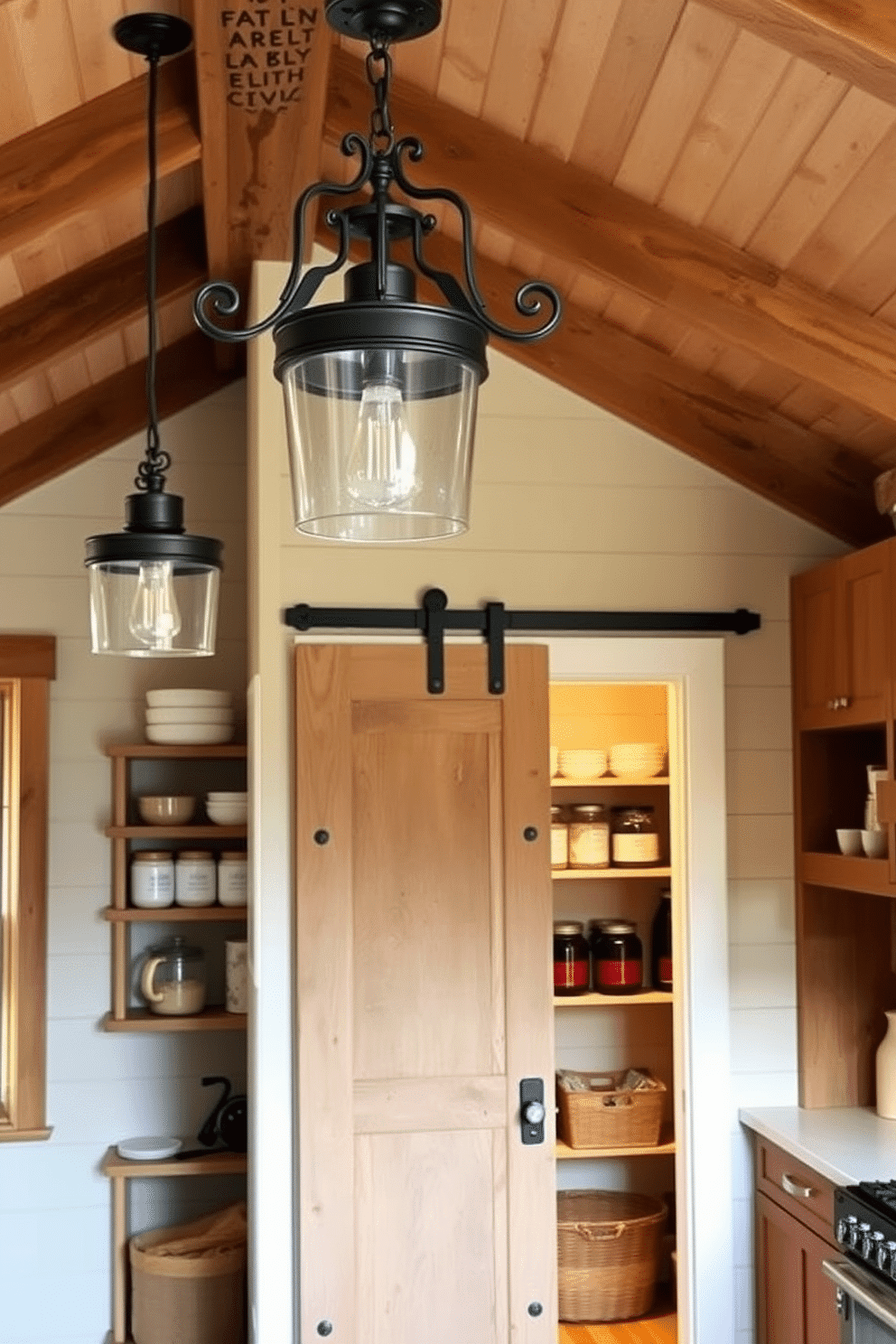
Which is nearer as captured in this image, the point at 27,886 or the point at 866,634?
the point at 866,634

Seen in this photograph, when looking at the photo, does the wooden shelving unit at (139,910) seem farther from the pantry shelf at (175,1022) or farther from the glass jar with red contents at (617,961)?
the glass jar with red contents at (617,961)

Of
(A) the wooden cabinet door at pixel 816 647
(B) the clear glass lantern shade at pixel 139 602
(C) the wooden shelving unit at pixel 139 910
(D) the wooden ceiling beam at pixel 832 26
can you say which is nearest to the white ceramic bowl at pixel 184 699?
(C) the wooden shelving unit at pixel 139 910

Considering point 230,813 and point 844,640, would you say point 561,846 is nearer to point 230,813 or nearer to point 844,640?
point 230,813

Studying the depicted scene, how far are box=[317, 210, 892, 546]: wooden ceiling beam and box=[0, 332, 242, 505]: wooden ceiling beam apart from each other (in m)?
0.73

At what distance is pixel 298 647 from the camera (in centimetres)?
389

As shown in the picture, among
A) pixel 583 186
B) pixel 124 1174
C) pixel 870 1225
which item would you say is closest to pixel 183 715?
pixel 124 1174

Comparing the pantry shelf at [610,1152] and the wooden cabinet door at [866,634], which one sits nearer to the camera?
the wooden cabinet door at [866,634]

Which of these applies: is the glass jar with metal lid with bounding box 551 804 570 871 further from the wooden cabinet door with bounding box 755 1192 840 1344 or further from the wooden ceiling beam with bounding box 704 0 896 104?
the wooden ceiling beam with bounding box 704 0 896 104

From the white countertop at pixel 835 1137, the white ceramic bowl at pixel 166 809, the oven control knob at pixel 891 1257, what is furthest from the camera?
the white ceramic bowl at pixel 166 809

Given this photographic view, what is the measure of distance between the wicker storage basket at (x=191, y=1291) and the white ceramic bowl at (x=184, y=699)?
1.50 metres

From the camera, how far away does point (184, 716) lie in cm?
461

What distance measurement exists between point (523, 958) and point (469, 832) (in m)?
0.34

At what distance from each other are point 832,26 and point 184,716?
9.74 ft

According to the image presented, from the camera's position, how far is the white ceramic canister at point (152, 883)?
15.1 feet
